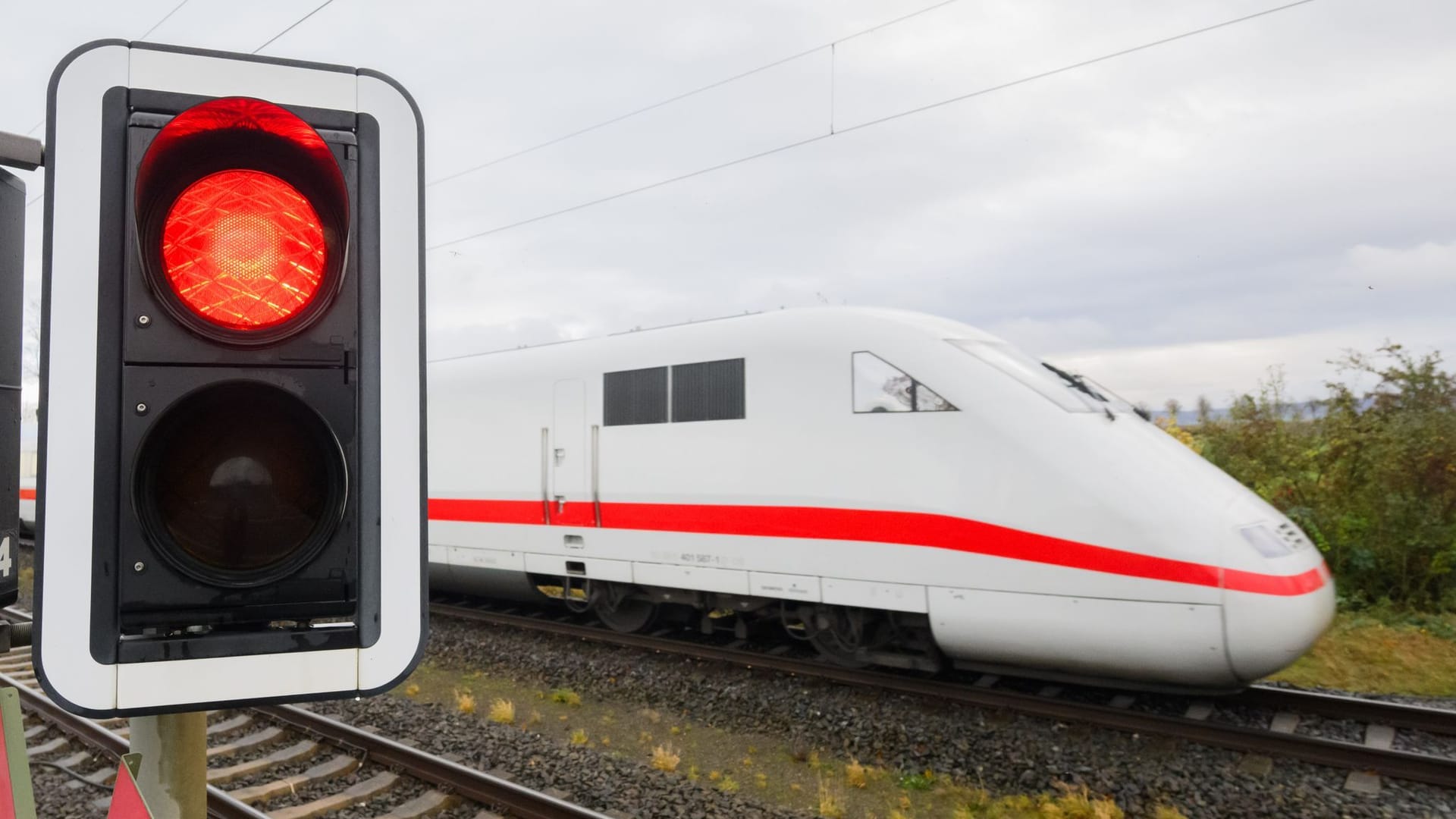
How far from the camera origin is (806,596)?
7133 millimetres

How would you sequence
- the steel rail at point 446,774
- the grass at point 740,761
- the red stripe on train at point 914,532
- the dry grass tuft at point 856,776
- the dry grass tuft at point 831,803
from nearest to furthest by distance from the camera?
the steel rail at point 446,774 → the dry grass tuft at point 831,803 → the grass at point 740,761 → the red stripe on train at point 914,532 → the dry grass tuft at point 856,776

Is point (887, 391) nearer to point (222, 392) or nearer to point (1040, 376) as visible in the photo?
point (1040, 376)

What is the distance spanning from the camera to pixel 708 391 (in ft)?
26.0

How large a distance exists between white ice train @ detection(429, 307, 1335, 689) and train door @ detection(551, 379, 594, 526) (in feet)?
0.08

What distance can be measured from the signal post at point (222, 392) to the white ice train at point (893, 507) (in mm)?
5392

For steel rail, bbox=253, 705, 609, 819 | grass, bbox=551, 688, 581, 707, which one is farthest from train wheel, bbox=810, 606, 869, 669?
steel rail, bbox=253, 705, 609, 819

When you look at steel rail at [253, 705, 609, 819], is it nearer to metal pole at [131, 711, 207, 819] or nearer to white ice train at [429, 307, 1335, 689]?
white ice train at [429, 307, 1335, 689]

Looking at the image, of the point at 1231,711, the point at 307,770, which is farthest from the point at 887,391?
the point at 307,770

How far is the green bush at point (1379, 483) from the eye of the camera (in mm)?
9570

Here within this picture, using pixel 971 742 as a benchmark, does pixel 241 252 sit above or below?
above

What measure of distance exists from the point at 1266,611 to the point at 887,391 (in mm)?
2827

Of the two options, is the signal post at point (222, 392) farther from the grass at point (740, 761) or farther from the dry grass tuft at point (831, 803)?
the grass at point (740, 761)

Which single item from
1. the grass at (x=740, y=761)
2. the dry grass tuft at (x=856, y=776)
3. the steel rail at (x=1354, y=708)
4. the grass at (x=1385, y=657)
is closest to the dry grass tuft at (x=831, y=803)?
the grass at (x=740, y=761)

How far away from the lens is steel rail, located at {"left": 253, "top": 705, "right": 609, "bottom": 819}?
4.95m
